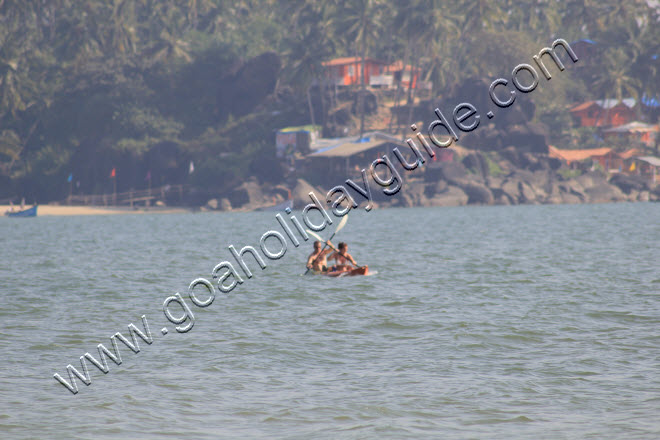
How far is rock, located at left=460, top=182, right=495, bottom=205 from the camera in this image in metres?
84.4

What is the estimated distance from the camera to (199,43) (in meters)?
103

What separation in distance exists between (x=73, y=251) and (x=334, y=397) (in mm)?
31937

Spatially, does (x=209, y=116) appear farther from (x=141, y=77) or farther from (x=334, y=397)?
(x=334, y=397)

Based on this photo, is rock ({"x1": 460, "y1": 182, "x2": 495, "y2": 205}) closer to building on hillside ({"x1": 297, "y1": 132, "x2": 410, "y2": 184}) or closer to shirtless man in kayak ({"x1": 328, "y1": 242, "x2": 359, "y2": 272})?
building on hillside ({"x1": 297, "y1": 132, "x2": 410, "y2": 184})

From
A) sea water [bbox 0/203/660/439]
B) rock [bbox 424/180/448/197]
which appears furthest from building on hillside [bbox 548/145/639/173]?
sea water [bbox 0/203/660/439]

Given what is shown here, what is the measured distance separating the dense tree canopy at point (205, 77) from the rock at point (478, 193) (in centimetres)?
1551

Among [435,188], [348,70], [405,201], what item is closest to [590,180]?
[435,188]

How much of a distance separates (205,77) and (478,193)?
126ft

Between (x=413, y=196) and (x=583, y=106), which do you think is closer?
(x=413, y=196)

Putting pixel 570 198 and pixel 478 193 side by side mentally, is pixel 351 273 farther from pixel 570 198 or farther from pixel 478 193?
pixel 570 198

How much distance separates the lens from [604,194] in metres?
87.0

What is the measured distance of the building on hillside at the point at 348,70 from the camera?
314ft

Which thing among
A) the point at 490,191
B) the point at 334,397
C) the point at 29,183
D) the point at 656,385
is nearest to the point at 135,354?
the point at 334,397

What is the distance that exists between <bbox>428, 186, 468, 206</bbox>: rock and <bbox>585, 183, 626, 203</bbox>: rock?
50.3 feet
